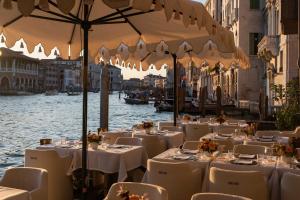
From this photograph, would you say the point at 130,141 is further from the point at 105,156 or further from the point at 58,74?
the point at 58,74

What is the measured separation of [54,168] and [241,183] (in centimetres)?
284

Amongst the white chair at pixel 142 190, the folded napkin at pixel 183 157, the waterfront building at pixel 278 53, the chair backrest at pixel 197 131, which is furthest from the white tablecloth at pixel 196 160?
the waterfront building at pixel 278 53

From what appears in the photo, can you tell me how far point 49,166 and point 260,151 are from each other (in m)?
3.36

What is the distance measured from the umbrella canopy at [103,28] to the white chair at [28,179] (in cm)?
184

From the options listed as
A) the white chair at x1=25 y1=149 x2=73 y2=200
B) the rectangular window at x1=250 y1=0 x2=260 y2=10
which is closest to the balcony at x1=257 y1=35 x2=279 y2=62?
the rectangular window at x1=250 y1=0 x2=260 y2=10

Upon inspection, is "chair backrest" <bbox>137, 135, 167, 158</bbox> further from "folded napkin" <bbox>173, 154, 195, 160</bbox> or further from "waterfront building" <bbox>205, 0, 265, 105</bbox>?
"waterfront building" <bbox>205, 0, 265, 105</bbox>

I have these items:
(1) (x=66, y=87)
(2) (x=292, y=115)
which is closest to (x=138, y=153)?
→ (2) (x=292, y=115)

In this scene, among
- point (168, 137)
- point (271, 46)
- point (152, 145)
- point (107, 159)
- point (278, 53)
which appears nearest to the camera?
point (107, 159)

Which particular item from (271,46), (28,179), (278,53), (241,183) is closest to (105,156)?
(28,179)

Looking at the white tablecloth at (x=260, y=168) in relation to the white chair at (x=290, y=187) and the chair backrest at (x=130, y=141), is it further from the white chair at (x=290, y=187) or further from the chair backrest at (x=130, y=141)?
the chair backrest at (x=130, y=141)

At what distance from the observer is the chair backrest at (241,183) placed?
462 centimetres

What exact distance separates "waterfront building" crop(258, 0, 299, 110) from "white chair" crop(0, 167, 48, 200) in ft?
56.2

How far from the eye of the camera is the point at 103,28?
670 centimetres

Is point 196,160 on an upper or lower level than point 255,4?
lower
